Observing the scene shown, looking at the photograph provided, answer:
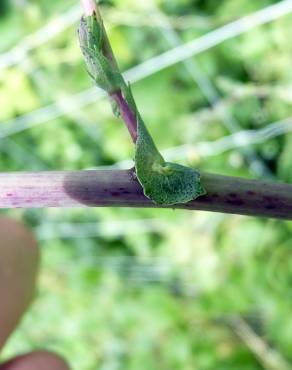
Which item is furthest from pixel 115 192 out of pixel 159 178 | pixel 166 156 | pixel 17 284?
pixel 166 156

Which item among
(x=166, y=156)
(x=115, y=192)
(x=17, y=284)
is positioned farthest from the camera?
(x=166, y=156)

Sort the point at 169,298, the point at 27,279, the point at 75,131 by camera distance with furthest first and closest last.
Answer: the point at 75,131 → the point at 169,298 → the point at 27,279

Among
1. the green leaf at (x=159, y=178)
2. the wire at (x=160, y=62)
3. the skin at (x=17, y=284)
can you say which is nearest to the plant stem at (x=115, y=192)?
the green leaf at (x=159, y=178)

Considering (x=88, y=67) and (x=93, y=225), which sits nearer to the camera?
(x=88, y=67)

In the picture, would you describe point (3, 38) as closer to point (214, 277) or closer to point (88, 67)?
point (214, 277)

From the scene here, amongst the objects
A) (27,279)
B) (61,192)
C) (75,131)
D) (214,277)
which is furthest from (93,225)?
(61,192)

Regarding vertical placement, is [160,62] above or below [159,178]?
above

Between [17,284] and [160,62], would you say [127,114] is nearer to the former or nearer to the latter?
[17,284]
